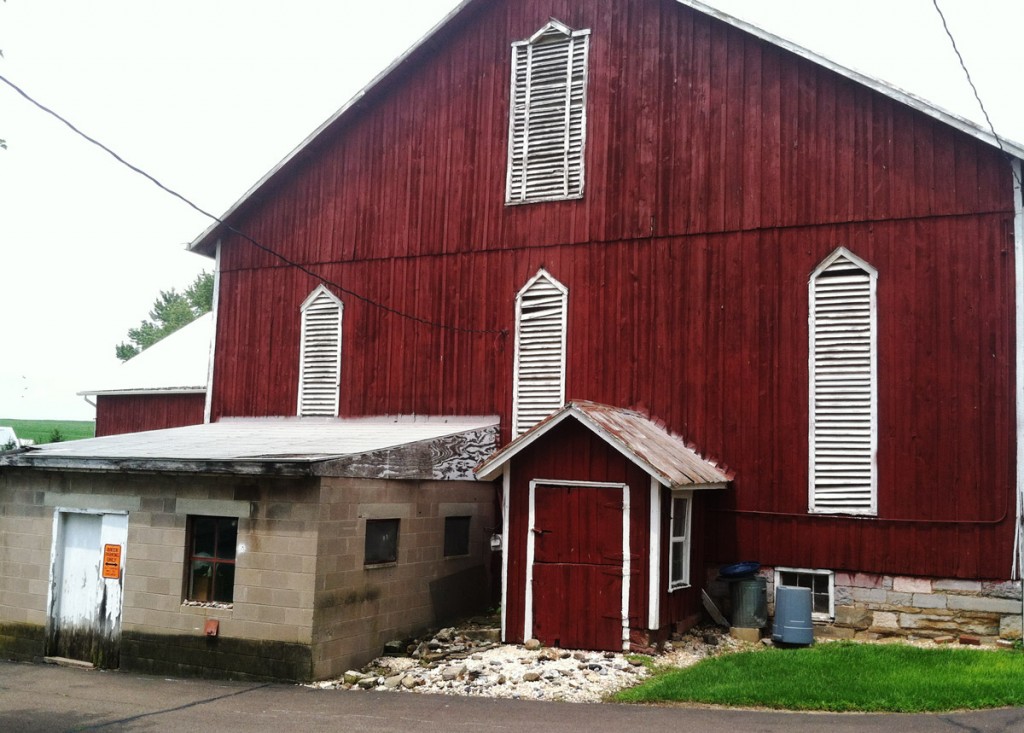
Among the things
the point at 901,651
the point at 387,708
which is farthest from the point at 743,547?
the point at 387,708

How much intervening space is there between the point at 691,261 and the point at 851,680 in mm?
7306

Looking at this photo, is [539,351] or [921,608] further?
[539,351]

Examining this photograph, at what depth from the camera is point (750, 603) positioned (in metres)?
15.1

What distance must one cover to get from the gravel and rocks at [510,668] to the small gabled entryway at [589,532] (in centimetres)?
40

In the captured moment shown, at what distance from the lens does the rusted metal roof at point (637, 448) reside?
13617 millimetres

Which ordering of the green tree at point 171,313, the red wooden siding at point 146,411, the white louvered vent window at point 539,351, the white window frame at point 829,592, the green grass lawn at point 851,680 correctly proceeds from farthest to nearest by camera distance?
1. the green tree at point 171,313
2. the red wooden siding at point 146,411
3. the white louvered vent window at point 539,351
4. the white window frame at point 829,592
5. the green grass lawn at point 851,680

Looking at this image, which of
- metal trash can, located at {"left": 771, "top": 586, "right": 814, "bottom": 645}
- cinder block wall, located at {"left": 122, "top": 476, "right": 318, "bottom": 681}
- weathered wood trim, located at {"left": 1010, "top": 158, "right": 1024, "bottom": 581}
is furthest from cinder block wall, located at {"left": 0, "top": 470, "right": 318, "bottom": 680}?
weathered wood trim, located at {"left": 1010, "top": 158, "right": 1024, "bottom": 581}

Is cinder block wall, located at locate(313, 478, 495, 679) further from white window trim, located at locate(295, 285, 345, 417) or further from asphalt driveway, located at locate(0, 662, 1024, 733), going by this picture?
white window trim, located at locate(295, 285, 345, 417)

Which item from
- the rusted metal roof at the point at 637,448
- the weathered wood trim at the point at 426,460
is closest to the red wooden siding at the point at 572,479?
the rusted metal roof at the point at 637,448

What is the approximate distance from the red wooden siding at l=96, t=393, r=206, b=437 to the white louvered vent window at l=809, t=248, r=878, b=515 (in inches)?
632

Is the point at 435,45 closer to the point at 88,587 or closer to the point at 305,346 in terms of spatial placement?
the point at 305,346

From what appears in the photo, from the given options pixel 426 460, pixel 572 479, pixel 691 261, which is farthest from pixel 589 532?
pixel 691 261

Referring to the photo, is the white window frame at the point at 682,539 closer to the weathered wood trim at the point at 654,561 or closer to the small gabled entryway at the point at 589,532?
the small gabled entryway at the point at 589,532

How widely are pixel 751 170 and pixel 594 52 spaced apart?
3777 millimetres
